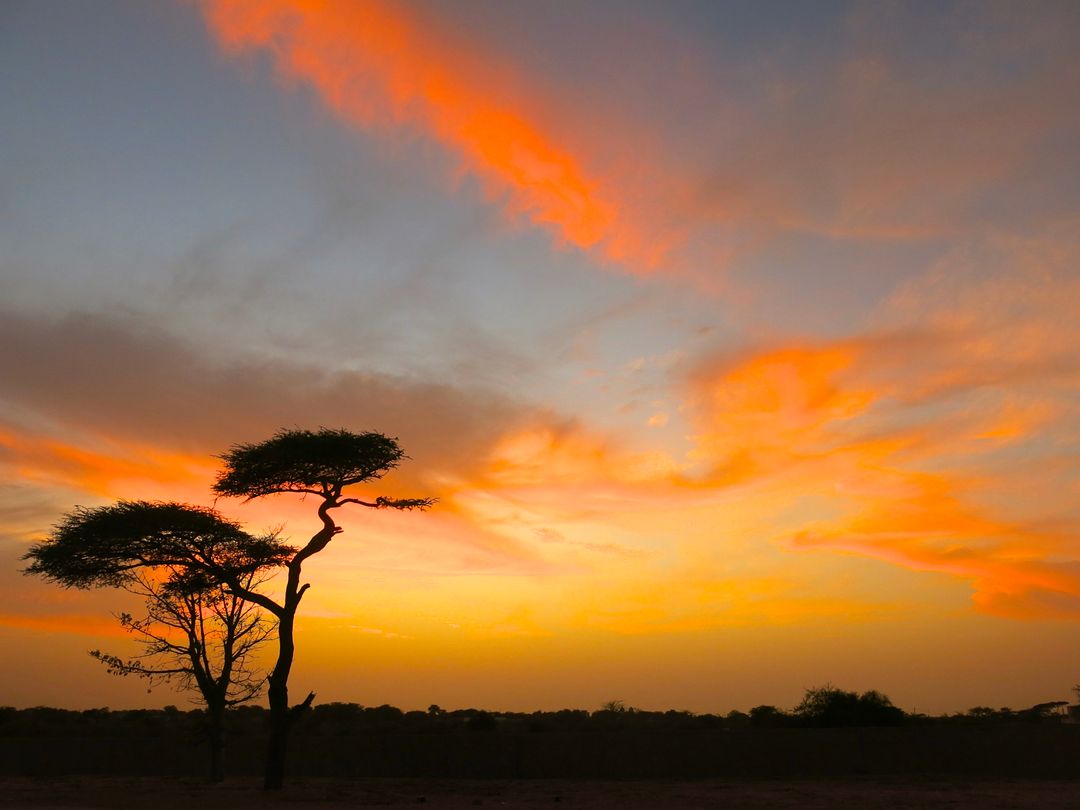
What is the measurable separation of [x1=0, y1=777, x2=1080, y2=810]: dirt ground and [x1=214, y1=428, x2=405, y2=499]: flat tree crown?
9.07 metres

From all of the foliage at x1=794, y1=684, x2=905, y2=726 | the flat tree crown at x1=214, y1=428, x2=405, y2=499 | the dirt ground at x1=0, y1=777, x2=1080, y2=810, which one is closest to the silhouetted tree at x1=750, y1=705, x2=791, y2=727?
the foliage at x1=794, y1=684, x2=905, y2=726

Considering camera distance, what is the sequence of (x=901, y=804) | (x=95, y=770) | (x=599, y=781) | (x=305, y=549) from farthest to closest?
(x=95, y=770)
(x=599, y=781)
(x=305, y=549)
(x=901, y=804)

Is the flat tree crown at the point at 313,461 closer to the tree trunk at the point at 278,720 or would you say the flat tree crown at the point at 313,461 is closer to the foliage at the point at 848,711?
the tree trunk at the point at 278,720

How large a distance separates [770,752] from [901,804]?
25.6 feet

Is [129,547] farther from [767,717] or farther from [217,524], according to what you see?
[767,717]

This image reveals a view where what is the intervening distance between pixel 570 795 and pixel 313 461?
12.4 metres

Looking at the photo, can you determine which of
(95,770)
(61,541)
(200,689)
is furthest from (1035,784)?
(95,770)

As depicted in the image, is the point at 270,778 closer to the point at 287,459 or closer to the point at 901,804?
the point at 287,459

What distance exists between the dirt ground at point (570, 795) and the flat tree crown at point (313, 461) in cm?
907

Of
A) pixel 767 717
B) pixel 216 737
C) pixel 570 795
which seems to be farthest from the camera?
pixel 767 717

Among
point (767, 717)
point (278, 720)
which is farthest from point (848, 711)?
point (278, 720)

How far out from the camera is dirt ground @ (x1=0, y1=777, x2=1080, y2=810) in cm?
2180

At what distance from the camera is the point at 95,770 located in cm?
3688

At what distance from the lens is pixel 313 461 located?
28062 mm
